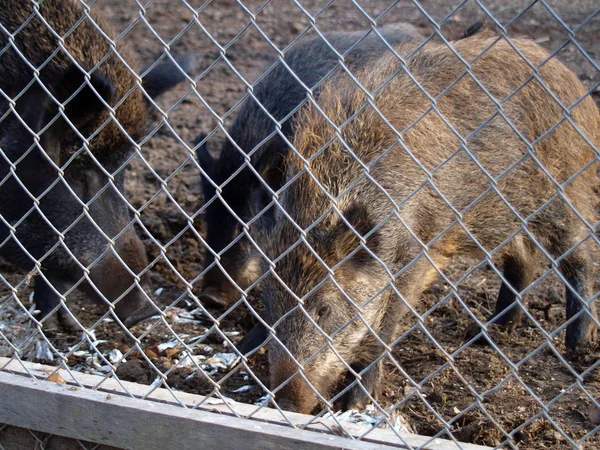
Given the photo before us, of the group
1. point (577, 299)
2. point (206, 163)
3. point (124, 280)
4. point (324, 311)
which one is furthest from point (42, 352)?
point (577, 299)

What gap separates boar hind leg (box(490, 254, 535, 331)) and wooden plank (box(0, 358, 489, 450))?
5.76ft

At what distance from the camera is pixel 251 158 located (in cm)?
439

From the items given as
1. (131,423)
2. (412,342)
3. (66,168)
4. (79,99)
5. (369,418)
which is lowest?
(412,342)

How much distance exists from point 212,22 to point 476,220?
539cm

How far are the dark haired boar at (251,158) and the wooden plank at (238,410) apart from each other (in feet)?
5.26

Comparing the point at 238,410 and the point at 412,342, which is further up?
the point at 238,410

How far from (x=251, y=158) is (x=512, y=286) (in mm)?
1577

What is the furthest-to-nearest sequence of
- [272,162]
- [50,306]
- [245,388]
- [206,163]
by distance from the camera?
[206,163] < [272,162] < [50,306] < [245,388]

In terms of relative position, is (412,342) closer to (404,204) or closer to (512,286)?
(512,286)

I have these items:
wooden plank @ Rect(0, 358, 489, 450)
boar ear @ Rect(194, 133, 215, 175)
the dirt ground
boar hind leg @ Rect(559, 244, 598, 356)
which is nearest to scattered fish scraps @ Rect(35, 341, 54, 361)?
the dirt ground

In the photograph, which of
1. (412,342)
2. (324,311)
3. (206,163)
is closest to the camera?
(324,311)

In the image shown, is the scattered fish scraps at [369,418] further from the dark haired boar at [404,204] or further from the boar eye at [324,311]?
the boar eye at [324,311]

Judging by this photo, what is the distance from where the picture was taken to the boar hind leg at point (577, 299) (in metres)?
3.62

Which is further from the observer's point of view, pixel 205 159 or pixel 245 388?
pixel 205 159
